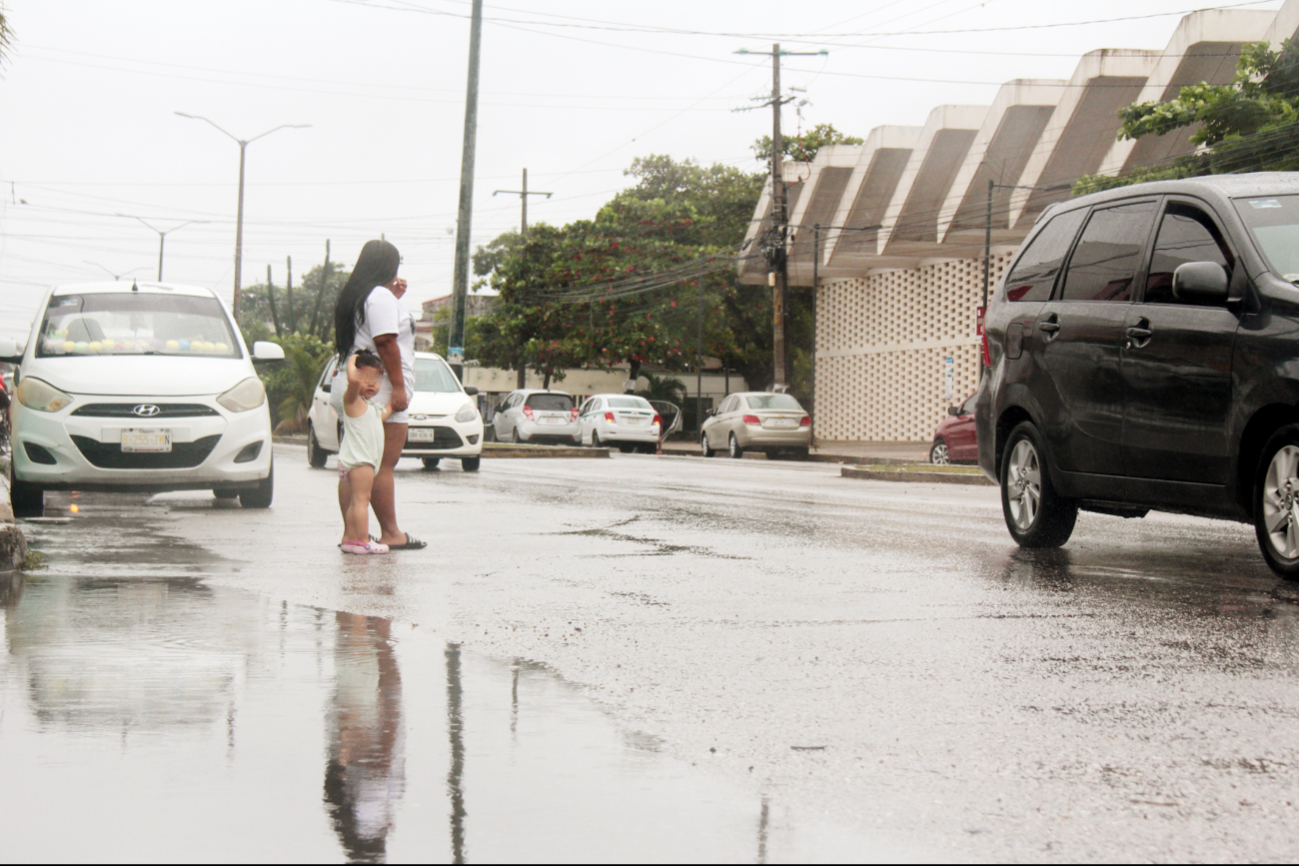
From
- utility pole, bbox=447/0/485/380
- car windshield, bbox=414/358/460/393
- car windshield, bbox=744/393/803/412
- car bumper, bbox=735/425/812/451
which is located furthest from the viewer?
car windshield, bbox=744/393/803/412

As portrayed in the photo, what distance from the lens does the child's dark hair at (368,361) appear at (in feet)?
26.9

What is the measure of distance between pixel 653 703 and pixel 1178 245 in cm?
442

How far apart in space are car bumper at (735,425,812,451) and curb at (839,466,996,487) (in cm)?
1147

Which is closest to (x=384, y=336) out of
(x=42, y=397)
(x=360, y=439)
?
(x=360, y=439)

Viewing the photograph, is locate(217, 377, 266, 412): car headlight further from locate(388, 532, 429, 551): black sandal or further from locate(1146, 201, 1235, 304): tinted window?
locate(1146, 201, 1235, 304): tinted window

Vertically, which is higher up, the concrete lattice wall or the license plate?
the concrete lattice wall

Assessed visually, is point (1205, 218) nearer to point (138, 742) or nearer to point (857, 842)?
point (857, 842)

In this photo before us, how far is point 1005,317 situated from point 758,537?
2.07 meters

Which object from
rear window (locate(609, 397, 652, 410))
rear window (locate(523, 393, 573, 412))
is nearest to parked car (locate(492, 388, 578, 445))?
rear window (locate(523, 393, 573, 412))

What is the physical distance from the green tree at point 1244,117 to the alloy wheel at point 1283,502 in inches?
654

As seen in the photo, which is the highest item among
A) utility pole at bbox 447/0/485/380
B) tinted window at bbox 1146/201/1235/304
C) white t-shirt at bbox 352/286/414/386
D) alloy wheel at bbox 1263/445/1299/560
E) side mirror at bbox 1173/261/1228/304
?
utility pole at bbox 447/0/485/380

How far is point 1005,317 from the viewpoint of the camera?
347 inches

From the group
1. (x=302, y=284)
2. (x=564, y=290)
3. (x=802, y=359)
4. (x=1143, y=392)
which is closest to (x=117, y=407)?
(x=1143, y=392)

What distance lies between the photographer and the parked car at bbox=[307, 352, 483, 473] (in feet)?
58.9
